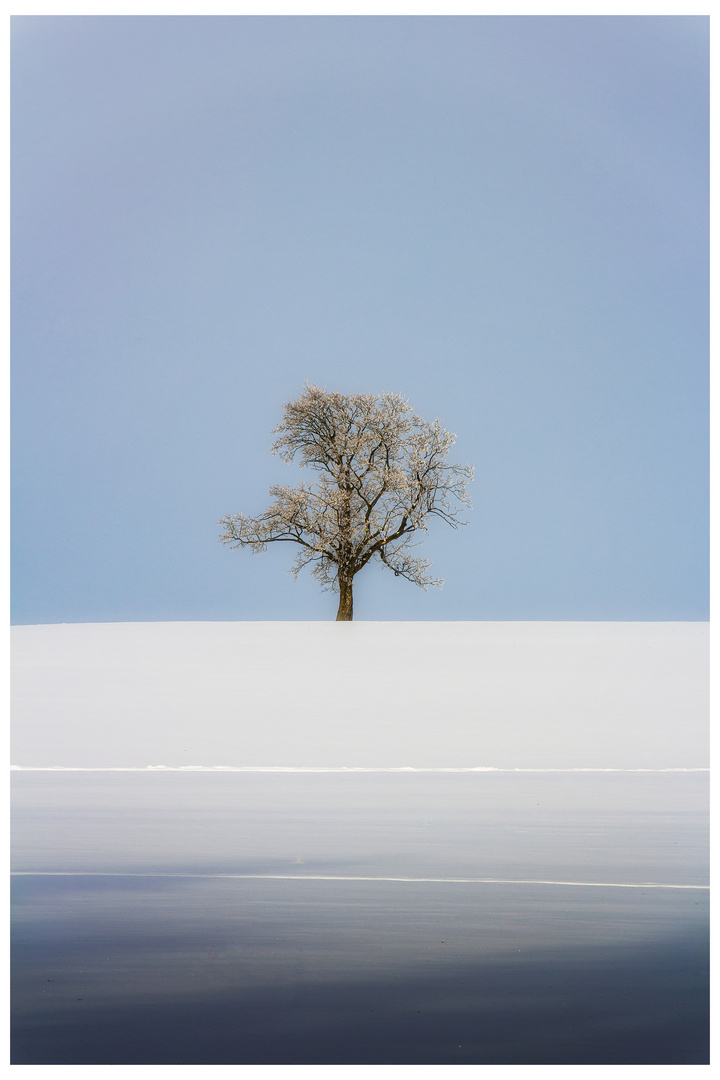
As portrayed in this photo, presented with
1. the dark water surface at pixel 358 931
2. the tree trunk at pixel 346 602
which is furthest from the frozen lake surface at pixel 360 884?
the tree trunk at pixel 346 602

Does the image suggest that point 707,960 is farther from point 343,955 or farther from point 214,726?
point 214,726

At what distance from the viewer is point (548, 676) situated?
22.4ft

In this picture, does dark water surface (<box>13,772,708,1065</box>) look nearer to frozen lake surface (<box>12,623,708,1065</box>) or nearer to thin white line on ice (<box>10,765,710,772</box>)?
frozen lake surface (<box>12,623,708,1065</box>)

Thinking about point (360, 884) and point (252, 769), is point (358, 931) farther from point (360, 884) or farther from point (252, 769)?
point (252, 769)

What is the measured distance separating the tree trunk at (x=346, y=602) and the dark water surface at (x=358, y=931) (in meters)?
10.3

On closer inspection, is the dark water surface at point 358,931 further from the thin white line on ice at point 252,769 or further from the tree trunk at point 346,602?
the tree trunk at point 346,602

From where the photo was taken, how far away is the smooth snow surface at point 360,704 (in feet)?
13.4

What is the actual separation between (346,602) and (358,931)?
1157cm

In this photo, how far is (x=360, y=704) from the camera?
5.46m

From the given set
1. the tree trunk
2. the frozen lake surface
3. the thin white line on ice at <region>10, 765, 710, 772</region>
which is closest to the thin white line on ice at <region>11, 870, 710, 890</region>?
the frozen lake surface

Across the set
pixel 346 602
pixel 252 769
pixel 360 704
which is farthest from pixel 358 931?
pixel 346 602

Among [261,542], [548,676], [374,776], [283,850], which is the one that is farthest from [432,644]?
[283,850]

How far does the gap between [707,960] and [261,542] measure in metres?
11.8

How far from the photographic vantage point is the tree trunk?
1363cm
